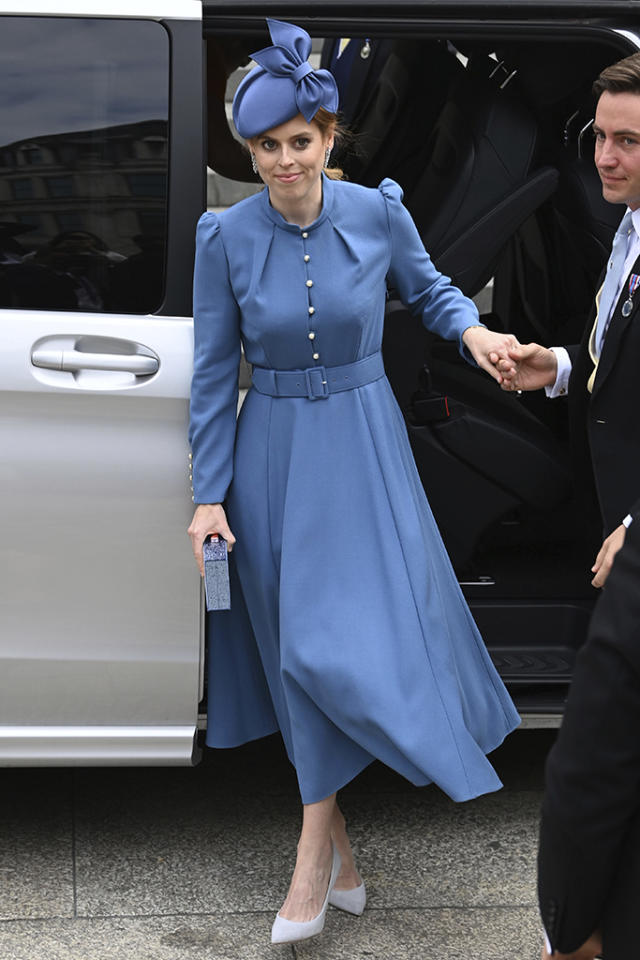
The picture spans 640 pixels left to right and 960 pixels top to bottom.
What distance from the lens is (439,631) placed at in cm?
259

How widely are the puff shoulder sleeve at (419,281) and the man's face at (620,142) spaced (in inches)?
16.3

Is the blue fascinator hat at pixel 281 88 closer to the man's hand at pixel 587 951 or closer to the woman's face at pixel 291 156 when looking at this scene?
the woman's face at pixel 291 156

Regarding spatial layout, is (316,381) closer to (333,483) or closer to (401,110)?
(333,483)

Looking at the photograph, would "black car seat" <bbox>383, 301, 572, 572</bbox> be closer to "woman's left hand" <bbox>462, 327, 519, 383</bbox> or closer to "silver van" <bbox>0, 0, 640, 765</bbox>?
"silver van" <bbox>0, 0, 640, 765</bbox>

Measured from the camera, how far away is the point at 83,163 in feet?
8.57

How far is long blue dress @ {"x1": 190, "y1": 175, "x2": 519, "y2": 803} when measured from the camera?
249 centimetres

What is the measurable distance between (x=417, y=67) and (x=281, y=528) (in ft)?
5.03

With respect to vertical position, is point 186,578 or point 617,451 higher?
point 617,451

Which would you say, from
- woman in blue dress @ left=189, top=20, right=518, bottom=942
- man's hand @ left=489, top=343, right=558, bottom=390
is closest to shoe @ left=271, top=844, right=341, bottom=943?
woman in blue dress @ left=189, top=20, right=518, bottom=942

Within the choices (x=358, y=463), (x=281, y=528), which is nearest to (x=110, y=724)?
(x=281, y=528)

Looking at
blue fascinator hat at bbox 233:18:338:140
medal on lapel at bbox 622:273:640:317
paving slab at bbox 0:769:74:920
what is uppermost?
blue fascinator hat at bbox 233:18:338:140

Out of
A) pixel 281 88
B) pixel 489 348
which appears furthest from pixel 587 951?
pixel 281 88

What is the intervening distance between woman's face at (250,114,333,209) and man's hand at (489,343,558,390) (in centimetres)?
51

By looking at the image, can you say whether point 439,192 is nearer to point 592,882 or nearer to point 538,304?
point 538,304
